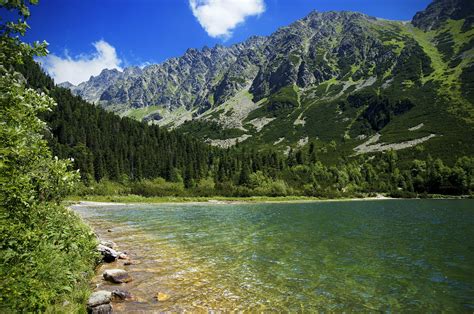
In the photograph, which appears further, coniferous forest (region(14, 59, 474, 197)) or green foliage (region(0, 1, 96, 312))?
coniferous forest (region(14, 59, 474, 197))

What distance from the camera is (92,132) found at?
176 metres

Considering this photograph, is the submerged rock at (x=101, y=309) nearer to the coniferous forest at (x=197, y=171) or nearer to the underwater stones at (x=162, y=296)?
the underwater stones at (x=162, y=296)

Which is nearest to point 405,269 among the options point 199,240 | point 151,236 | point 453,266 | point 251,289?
point 453,266

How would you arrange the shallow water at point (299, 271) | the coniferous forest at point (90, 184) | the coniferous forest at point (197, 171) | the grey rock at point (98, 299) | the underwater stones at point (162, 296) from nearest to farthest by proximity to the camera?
the coniferous forest at point (90, 184), the grey rock at point (98, 299), the shallow water at point (299, 271), the underwater stones at point (162, 296), the coniferous forest at point (197, 171)

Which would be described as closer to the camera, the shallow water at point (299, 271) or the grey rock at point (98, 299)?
the grey rock at point (98, 299)

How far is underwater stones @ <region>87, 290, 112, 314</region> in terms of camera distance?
12789mm

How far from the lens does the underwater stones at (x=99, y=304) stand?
42.0 ft

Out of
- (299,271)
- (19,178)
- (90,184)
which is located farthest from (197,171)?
(19,178)

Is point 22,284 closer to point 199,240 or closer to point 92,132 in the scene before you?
point 199,240

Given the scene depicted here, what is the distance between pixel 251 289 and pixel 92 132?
177 metres

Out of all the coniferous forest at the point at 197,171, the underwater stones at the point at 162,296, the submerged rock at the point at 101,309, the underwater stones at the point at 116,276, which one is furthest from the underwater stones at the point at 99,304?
the coniferous forest at the point at 197,171

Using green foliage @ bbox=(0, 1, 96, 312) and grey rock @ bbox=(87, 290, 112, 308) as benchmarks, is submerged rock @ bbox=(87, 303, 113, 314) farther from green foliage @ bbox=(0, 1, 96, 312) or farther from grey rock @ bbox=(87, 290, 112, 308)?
green foliage @ bbox=(0, 1, 96, 312)

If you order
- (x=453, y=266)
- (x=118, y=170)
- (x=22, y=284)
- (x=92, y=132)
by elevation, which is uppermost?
(x=92, y=132)

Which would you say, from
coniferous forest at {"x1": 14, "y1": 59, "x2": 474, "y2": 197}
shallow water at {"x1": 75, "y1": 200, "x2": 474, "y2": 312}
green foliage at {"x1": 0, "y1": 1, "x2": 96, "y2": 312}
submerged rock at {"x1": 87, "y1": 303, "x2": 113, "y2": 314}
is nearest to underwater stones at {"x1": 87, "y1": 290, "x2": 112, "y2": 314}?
submerged rock at {"x1": 87, "y1": 303, "x2": 113, "y2": 314}
